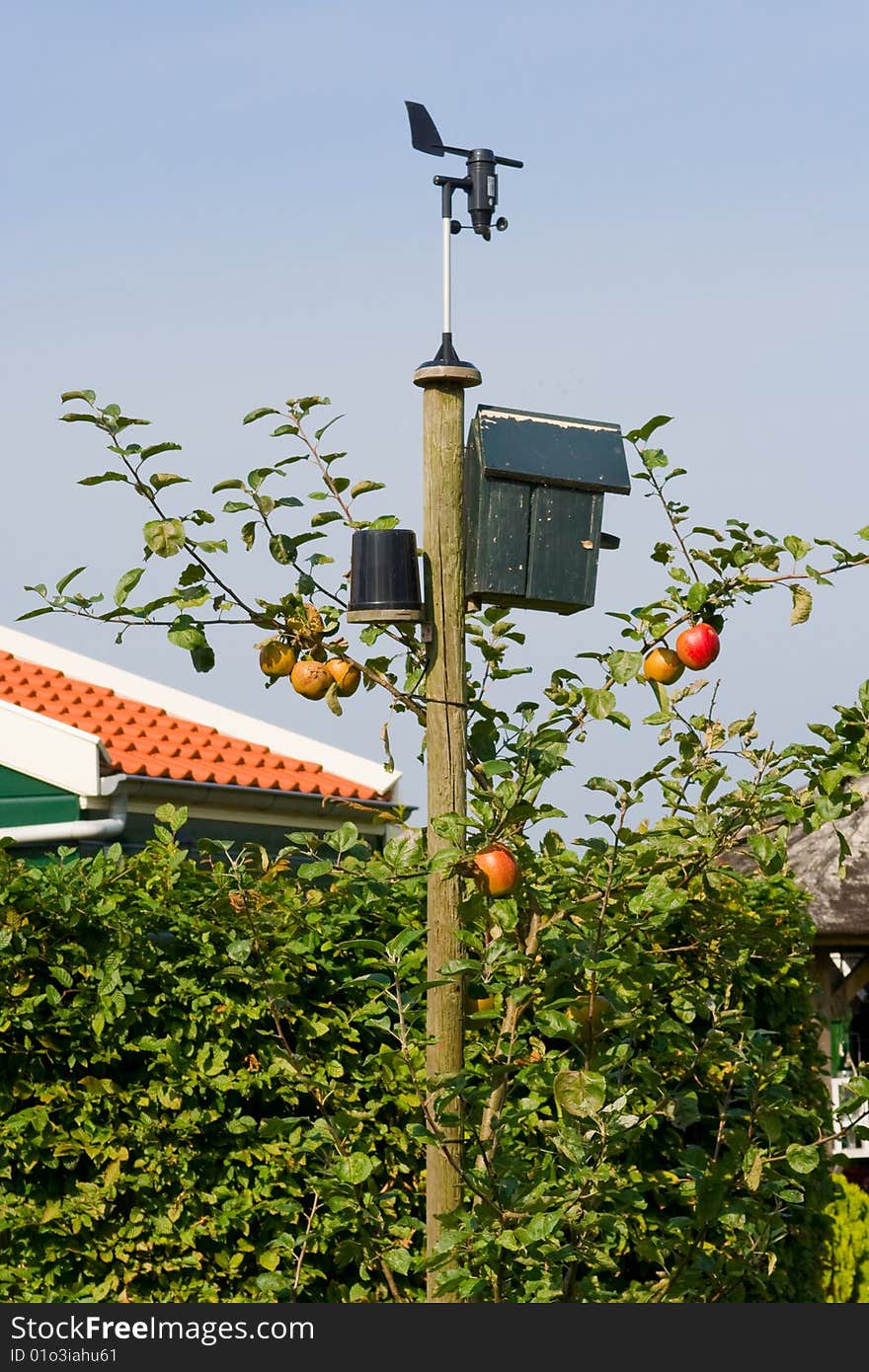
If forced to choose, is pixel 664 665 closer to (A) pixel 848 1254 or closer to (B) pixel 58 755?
(A) pixel 848 1254

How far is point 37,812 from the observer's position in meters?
9.23

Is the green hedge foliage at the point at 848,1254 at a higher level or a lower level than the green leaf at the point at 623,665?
lower

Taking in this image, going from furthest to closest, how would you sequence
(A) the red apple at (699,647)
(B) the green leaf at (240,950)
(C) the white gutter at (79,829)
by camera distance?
(C) the white gutter at (79,829) → (B) the green leaf at (240,950) → (A) the red apple at (699,647)

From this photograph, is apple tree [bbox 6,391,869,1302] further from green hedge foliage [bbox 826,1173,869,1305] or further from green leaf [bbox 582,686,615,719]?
green hedge foliage [bbox 826,1173,869,1305]

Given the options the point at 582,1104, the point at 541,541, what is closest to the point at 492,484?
the point at 541,541

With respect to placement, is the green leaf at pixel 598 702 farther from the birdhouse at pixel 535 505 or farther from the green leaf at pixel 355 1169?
the green leaf at pixel 355 1169

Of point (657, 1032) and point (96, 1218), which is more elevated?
point (657, 1032)

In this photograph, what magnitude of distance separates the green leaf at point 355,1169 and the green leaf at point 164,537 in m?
1.69

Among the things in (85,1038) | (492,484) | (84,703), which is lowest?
(85,1038)

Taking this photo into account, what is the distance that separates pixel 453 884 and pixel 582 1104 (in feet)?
2.18

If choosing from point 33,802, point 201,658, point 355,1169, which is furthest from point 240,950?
point 33,802

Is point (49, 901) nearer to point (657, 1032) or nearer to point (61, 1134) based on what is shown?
point (61, 1134)

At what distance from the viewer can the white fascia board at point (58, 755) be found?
29.7 ft

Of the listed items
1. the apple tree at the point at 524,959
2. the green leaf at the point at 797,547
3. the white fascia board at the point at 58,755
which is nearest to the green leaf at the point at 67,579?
the apple tree at the point at 524,959
